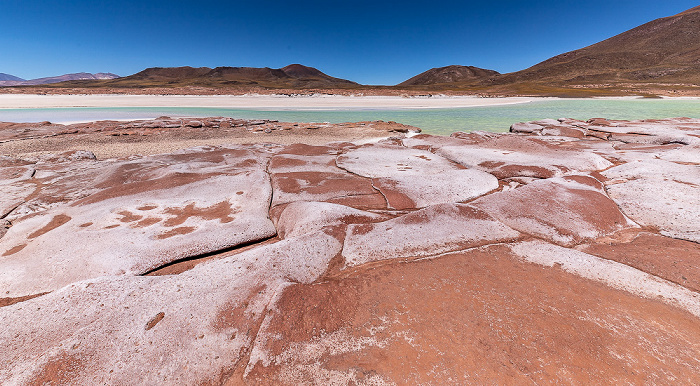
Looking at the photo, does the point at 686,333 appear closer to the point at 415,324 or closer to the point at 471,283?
the point at 471,283

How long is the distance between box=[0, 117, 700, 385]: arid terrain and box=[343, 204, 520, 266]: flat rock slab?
0.03 metres

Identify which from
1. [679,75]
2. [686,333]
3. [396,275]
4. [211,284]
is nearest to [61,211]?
[211,284]

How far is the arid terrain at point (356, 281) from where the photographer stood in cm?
208

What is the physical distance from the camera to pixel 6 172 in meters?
7.54

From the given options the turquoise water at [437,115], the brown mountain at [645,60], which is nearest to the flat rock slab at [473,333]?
the turquoise water at [437,115]

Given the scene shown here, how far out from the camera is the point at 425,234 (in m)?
3.78

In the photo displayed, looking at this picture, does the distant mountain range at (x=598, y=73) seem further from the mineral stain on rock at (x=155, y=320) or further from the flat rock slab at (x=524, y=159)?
the mineral stain on rock at (x=155, y=320)

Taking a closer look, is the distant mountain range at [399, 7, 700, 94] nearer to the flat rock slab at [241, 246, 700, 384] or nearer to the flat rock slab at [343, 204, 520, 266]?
the flat rock slab at [343, 204, 520, 266]

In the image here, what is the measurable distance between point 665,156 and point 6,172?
59.9ft

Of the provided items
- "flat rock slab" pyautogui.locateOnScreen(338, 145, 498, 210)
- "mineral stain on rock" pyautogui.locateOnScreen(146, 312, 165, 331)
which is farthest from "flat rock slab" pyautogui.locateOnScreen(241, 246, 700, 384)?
"flat rock slab" pyautogui.locateOnScreen(338, 145, 498, 210)

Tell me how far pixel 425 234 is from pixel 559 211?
7.95 ft

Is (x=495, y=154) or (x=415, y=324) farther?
(x=495, y=154)

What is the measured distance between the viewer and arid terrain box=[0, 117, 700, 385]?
6.83ft

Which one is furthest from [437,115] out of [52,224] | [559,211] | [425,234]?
[52,224]
